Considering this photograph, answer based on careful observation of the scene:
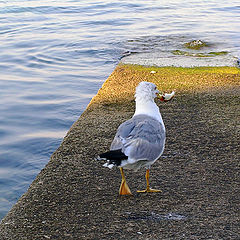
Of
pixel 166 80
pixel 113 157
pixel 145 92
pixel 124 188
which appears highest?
pixel 145 92

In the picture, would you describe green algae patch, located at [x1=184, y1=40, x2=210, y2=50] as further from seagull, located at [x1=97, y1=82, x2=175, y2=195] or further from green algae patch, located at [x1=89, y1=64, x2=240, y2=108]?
seagull, located at [x1=97, y1=82, x2=175, y2=195]

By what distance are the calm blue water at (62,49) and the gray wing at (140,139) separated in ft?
6.61

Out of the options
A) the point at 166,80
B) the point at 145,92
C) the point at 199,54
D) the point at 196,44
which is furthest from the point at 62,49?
the point at 145,92

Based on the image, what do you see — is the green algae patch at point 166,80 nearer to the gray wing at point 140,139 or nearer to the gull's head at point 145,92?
the gull's head at point 145,92

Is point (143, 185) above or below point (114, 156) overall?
below

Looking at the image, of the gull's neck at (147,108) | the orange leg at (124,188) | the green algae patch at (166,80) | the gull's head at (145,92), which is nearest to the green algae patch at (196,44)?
the green algae patch at (166,80)

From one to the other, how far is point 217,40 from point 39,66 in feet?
17.8

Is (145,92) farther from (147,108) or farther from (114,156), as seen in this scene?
(114,156)

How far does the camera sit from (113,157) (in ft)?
12.2

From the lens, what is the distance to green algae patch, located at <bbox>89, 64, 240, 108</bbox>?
7.47 m

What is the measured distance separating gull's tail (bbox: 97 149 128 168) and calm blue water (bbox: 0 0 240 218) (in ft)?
6.58

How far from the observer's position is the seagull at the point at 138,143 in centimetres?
378

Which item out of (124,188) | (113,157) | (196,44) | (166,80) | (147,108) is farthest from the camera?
(196,44)

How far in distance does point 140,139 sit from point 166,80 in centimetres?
444
